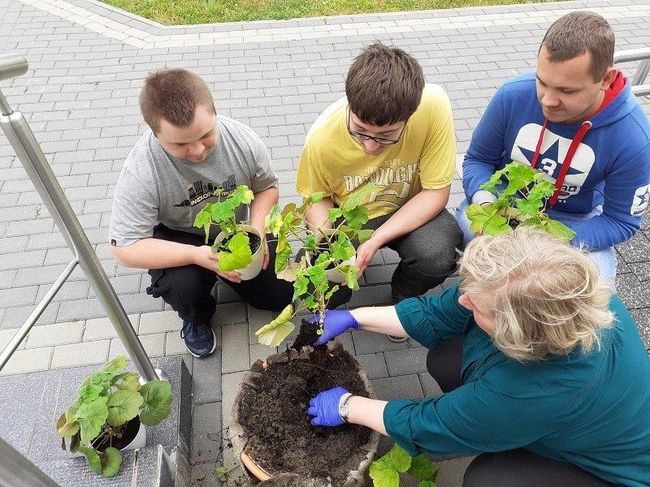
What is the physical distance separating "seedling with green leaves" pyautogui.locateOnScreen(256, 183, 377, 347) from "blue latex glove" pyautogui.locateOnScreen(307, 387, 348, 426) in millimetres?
238

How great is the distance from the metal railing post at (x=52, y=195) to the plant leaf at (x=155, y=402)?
173 millimetres

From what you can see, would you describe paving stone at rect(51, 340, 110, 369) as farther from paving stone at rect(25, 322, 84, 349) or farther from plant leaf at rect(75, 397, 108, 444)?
plant leaf at rect(75, 397, 108, 444)

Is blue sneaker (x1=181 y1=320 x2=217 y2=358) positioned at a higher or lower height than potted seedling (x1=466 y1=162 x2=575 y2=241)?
lower

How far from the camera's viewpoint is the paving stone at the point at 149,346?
8.85 feet

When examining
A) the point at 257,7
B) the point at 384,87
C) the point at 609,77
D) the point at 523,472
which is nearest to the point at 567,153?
the point at 609,77

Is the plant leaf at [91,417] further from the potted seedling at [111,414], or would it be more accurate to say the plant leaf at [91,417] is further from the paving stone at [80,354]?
the paving stone at [80,354]

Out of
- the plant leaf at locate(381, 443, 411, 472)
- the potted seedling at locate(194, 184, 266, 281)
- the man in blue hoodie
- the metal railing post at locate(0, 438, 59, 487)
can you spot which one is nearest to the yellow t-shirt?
the man in blue hoodie

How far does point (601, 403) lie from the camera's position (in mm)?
1489

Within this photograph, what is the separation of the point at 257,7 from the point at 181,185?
4.98 metres

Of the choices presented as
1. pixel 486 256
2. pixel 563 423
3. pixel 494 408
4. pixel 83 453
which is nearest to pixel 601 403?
pixel 563 423

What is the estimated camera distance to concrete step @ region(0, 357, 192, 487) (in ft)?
6.45

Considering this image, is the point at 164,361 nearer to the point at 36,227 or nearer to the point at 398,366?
the point at 398,366

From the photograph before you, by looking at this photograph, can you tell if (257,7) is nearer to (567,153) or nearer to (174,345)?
(174,345)

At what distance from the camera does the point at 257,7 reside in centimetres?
638
